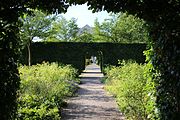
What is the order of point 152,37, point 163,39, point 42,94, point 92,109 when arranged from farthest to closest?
point 92,109
point 42,94
point 152,37
point 163,39

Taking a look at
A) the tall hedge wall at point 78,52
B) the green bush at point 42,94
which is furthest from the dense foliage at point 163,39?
the tall hedge wall at point 78,52

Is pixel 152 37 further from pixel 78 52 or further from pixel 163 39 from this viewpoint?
pixel 78 52

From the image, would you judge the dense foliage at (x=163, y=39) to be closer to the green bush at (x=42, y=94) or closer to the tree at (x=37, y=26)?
the green bush at (x=42, y=94)

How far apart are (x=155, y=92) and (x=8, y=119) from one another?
98.6 inches

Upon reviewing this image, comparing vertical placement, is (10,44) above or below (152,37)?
below

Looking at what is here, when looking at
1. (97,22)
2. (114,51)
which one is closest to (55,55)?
(114,51)

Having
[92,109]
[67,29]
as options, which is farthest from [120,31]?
[92,109]

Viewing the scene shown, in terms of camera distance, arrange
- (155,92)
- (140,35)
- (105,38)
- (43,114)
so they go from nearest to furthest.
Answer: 1. (155,92)
2. (43,114)
3. (140,35)
4. (105,38)

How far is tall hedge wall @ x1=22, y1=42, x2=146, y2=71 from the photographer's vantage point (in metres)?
29.5

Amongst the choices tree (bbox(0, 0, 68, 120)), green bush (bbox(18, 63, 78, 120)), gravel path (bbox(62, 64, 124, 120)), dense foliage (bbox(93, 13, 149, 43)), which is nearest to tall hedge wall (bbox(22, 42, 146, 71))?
dense foliage (bbox(93, 13, 149, 43))

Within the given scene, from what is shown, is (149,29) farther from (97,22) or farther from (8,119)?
(97,22)

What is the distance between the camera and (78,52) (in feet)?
97.3

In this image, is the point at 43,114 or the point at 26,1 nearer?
the point at 26,1

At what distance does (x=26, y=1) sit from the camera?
221 inches
